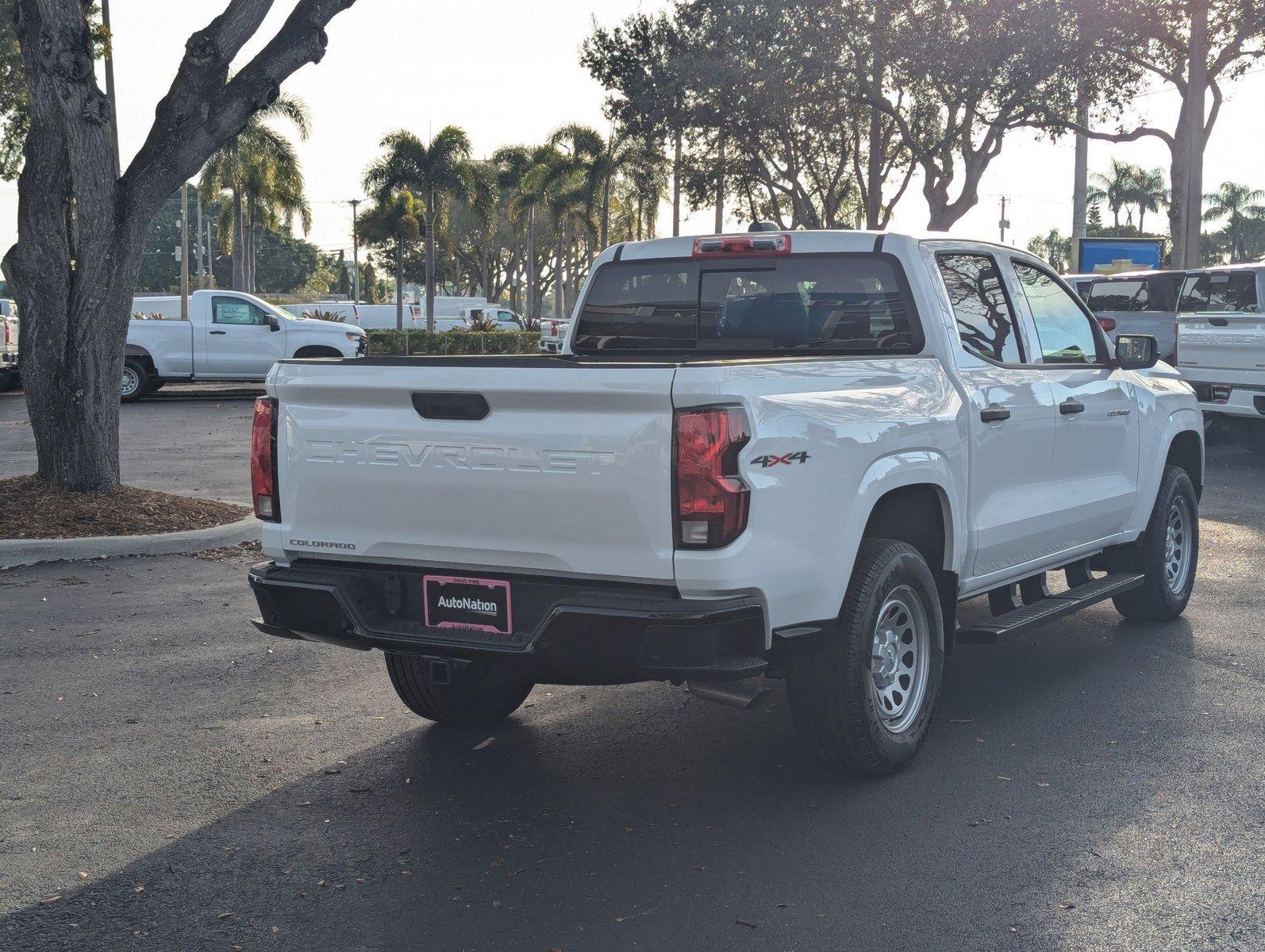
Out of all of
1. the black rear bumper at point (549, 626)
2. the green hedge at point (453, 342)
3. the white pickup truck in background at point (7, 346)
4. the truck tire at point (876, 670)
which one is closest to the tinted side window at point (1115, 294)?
Answer: the truck tire at point (876, 670)

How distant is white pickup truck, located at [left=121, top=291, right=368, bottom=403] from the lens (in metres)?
25.1

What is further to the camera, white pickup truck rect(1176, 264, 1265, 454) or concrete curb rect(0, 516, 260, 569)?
white pickup truck rect(1176, 264, 1265, 454)

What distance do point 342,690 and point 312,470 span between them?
5.81 feet

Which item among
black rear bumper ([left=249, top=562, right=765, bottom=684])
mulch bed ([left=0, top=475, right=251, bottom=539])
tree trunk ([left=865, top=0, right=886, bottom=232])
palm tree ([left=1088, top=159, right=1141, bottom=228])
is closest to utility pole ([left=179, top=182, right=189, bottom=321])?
tree trunk ([left=865, top=0, right=886, bottom=232])

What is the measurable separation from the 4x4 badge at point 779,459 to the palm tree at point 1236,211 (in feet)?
312

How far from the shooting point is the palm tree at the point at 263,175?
47.8 metres

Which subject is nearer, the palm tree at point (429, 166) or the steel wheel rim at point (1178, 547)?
the steel wheel rim at point (1178, 547)

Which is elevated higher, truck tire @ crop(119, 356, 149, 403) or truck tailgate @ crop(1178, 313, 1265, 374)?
truck tailgate @ crop(1178, 313, 1265, 374)

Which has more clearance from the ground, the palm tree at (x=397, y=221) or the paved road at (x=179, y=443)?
the palm tree at (x=397, y=221)

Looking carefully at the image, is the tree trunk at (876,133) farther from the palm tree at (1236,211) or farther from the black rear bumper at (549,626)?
the palm tree at (1236,211)

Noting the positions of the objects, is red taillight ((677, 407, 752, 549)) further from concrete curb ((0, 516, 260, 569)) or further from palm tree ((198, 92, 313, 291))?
palm tree ((198, 92, 313, 291))

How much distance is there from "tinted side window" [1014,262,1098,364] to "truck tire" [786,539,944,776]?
5.88 ft

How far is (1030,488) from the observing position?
6.21 metres

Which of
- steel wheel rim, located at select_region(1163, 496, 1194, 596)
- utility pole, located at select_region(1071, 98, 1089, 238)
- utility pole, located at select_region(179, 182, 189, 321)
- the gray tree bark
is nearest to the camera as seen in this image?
steel wheel rim, located at select_region(1163, 496, 1194, 596)
